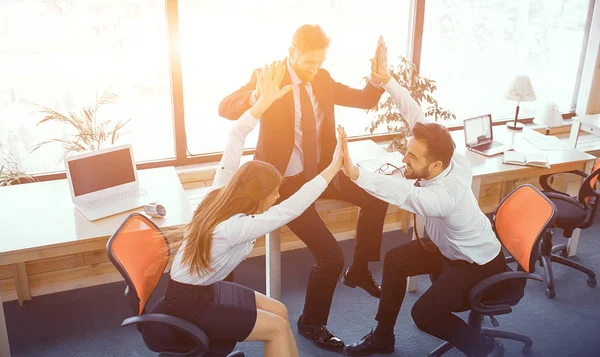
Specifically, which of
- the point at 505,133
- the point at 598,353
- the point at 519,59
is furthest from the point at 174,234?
the point at 519,59

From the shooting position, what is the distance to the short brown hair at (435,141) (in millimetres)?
2562

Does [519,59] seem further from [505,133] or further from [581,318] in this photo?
[581,318]

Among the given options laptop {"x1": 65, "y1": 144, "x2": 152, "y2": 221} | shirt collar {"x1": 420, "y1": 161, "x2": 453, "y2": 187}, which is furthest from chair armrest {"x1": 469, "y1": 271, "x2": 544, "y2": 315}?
laptop {"x1": 65, "y1": 144, "x2": 152, "y2": 221}

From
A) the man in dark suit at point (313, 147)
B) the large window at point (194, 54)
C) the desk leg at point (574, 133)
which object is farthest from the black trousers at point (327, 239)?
the desk leg at point (574, 133)

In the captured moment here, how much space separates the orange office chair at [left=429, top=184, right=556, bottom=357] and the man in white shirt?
73 mm

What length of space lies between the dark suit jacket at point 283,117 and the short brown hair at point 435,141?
74 cm

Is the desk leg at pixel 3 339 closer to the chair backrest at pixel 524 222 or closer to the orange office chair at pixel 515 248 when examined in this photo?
the orange office chair at pixel 515 248

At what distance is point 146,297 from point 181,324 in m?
0.29

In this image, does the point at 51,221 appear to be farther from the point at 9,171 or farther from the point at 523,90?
the point at 523,90

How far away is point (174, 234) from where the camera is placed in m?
2.68

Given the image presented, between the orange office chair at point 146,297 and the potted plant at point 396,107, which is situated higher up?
the potted plant at point 396,107

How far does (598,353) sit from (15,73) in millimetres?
3868

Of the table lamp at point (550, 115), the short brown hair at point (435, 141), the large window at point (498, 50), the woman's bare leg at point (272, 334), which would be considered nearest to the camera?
the woman's bare leg at point (272, 334)

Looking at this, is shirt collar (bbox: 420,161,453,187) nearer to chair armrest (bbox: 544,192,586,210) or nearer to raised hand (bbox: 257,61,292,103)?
raised hand (bbox: 257,61,292,103)
